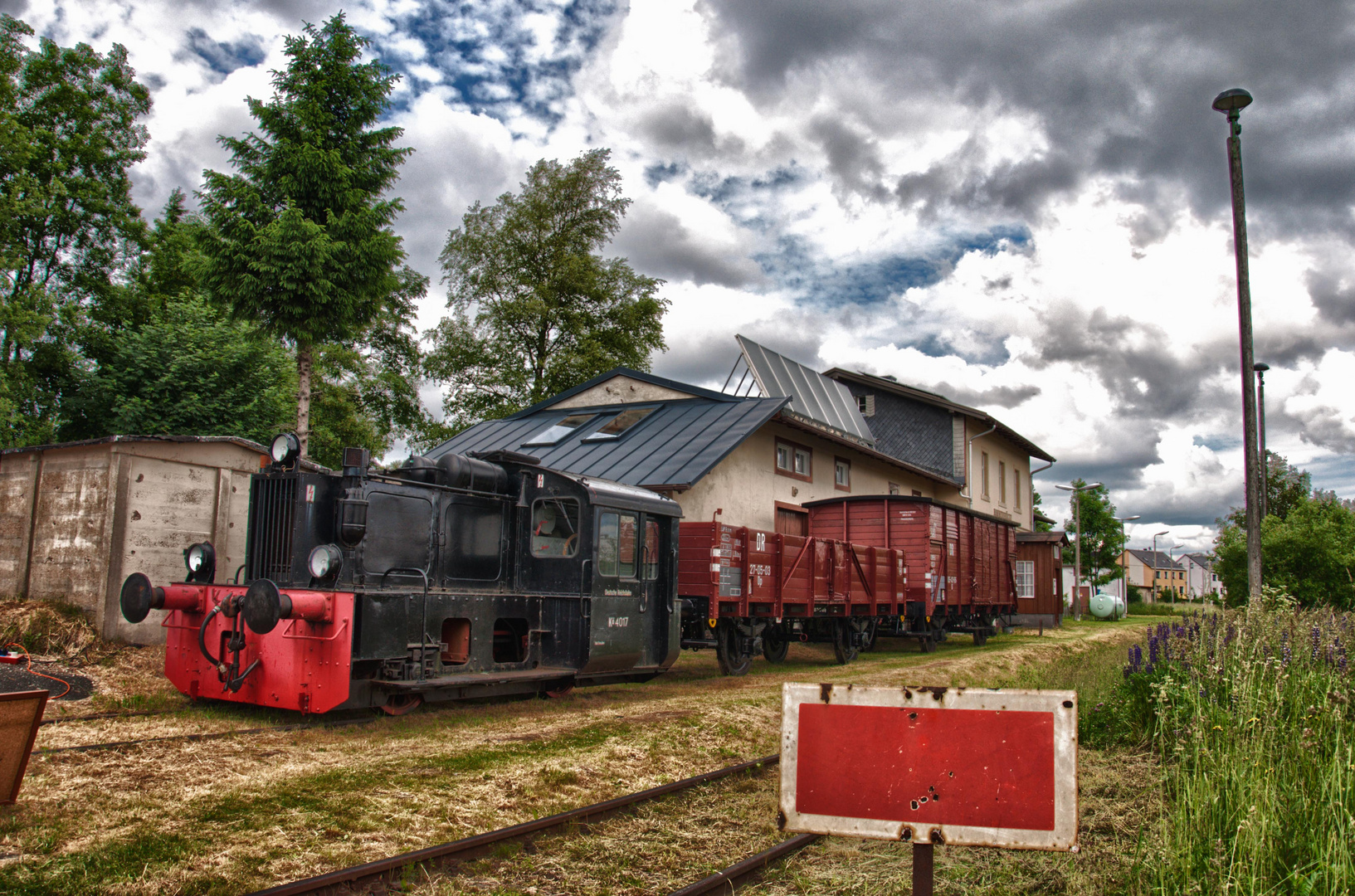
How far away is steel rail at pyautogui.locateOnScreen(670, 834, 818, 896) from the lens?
4.29 m

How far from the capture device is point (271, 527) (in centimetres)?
905

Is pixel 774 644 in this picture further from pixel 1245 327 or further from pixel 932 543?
pixel 1245 327

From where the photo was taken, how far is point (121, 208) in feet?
93.4

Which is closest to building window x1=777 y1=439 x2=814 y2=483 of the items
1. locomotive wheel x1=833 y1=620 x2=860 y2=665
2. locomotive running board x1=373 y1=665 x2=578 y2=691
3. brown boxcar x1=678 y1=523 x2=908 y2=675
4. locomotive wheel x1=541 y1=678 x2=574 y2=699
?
brown boxcar x1=678 y1=523 x2=908 y2=675

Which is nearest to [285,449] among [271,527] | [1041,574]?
[271,527]

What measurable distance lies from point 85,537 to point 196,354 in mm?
10082

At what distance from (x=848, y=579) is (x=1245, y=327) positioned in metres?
7.60

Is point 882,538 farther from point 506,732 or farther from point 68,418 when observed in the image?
point 68,418

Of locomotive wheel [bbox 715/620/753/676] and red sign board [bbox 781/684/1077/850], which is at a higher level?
red sign board [bbox 781/684/1077/850]

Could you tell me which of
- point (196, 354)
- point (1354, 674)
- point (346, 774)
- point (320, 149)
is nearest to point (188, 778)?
point (346, 774)

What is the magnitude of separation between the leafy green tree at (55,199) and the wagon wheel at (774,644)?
17.6 meters

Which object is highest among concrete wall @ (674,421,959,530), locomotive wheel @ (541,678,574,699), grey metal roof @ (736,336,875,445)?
grey metal roof @ (736,336,875,445)

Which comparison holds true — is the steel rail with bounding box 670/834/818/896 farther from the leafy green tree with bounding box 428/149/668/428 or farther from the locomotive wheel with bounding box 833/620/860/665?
the leafy green tree with bounding box 428/149/668/428

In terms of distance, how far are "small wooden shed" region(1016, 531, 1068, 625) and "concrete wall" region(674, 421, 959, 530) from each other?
773 centimetres
